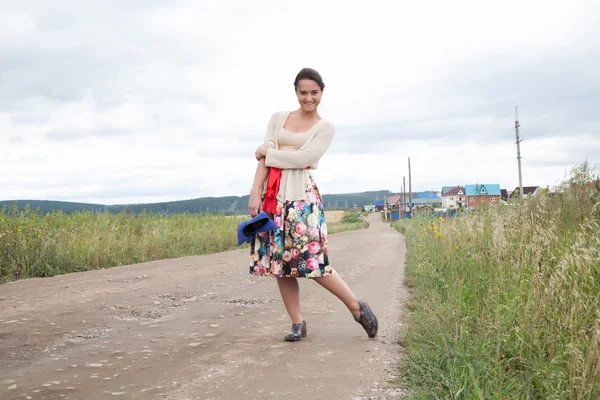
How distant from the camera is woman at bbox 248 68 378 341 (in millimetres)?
3893

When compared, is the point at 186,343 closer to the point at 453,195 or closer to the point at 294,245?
the point at 294,245

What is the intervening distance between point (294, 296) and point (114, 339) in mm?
1482

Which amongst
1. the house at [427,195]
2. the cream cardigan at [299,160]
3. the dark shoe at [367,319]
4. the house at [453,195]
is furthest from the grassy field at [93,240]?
the house at [427,195]

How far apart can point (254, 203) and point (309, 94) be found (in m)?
0.92

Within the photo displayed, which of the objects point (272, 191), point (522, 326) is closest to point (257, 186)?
point (272, 191)

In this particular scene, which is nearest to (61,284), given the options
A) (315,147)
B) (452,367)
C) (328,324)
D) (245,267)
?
(245,267)

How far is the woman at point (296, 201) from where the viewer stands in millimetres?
3893

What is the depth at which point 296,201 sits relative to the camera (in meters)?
3.95

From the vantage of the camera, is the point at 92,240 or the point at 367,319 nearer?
the point at 367,319

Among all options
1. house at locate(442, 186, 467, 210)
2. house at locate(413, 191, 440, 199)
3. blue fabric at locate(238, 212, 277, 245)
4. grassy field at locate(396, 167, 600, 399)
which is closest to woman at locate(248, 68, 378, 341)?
blue fabric at locate(238, 212, 277, 245)

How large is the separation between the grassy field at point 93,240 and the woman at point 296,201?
224 inches

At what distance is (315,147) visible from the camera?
3967mm

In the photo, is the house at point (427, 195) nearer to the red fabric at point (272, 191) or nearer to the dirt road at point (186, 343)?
the dirt road at point (186, 343)

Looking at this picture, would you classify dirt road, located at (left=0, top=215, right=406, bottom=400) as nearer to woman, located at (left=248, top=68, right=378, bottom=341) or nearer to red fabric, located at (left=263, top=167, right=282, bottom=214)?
woman, located at (left=248, top=68, right=378, bottom=341)
